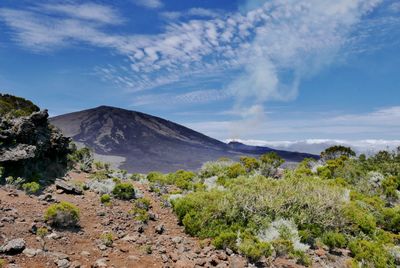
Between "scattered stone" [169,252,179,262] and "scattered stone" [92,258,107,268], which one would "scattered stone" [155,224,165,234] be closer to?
"scattered stone" [169,252,179,262]

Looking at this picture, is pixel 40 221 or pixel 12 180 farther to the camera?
pixel 12 180

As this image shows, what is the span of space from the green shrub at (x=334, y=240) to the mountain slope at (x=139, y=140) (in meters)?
67.9

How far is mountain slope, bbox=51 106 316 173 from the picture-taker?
9238cm

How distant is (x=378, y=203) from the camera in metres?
18.0

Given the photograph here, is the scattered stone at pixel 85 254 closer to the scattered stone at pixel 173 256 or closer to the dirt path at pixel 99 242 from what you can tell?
the dirt path at pixel 99 242

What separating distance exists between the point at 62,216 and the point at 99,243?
161 cm

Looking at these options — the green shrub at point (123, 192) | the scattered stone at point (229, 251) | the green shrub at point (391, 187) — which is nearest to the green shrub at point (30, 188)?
the green shrub at point (123, 192)

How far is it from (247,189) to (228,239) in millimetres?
3780

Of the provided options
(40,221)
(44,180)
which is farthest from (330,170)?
(40,221)

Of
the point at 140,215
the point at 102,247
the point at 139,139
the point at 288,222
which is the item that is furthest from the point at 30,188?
the point at 139,139

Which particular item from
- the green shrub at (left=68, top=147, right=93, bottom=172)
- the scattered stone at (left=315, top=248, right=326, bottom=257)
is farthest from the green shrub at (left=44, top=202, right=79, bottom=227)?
the green shrub at (left=68, top=147, right=93, bottom=172)

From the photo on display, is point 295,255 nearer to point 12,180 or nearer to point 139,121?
point 12,180

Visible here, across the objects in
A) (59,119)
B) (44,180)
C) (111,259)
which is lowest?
(111,259)

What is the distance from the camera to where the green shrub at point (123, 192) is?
1476 cm
